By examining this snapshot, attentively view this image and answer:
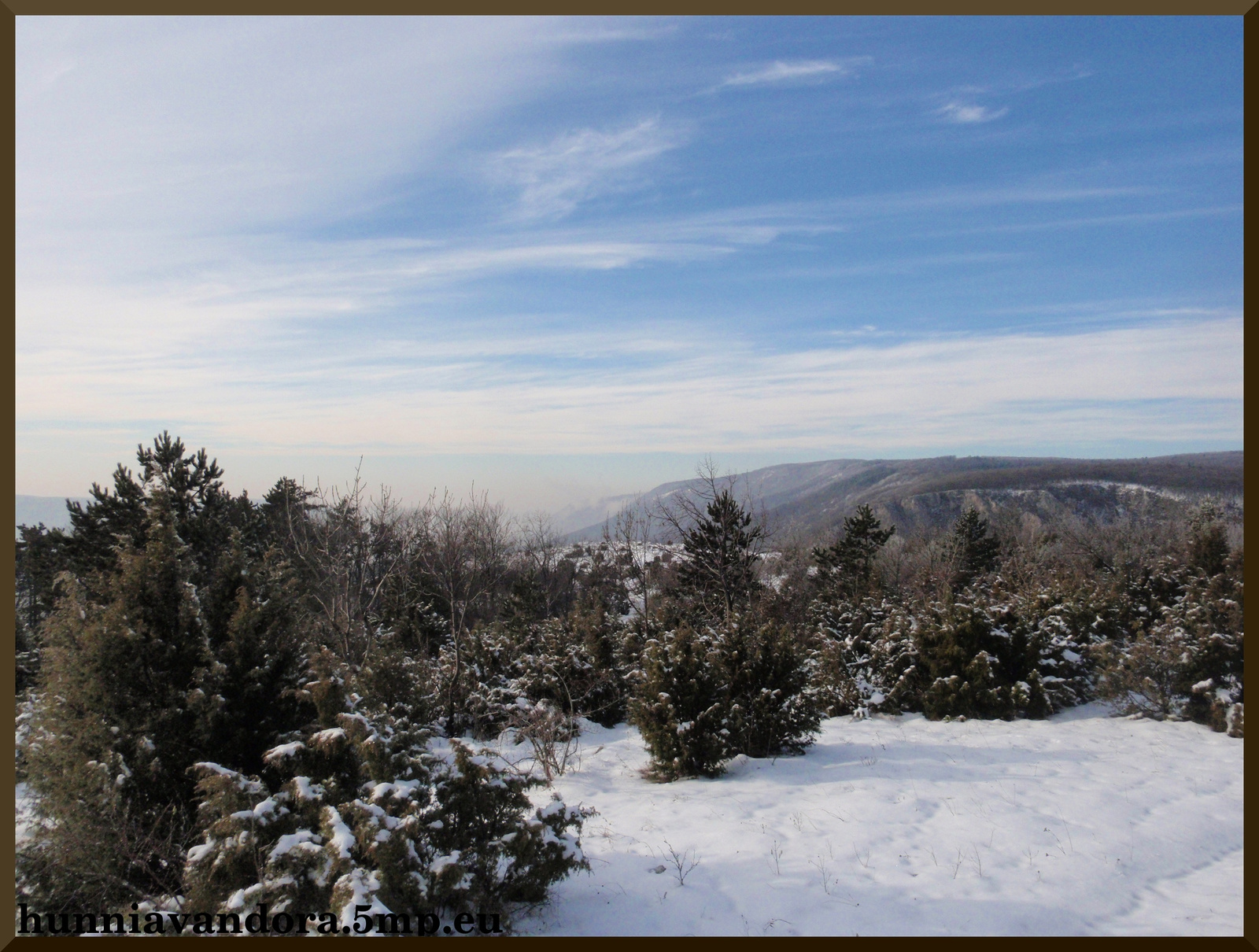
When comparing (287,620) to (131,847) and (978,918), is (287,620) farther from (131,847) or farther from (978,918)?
(978,918)

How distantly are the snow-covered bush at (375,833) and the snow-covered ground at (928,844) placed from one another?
60cm

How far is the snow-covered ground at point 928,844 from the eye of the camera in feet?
15.1

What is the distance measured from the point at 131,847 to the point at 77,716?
4.38ft

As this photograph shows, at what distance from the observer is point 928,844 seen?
19.2ft

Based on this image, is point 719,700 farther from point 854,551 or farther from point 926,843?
point 854,551

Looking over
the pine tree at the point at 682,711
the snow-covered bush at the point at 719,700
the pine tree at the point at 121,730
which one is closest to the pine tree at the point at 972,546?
the snow-covered bush at the point at 719,700

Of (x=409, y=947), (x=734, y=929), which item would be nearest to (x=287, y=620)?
(x=409, y=947)

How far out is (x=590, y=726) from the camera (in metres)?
14.4

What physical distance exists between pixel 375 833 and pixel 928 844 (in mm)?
4785

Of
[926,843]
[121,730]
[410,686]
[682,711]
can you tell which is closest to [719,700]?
[682,711]

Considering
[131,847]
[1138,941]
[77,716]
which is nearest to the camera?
[1138,941]

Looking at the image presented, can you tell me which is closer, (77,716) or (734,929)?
(734,929)

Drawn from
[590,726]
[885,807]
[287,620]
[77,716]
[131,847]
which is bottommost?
[590,726]

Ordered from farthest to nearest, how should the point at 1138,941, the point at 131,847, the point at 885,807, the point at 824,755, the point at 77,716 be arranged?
the point at 824,755
the point at 885,807
the point at 77,716
the point at 131,847
the point at 1138,941
